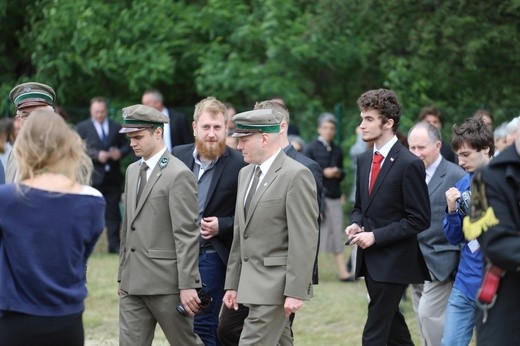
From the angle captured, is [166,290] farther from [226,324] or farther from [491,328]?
[491,328]

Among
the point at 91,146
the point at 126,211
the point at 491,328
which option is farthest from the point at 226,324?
the point at 91,146

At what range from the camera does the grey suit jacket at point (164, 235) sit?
7.91 meters

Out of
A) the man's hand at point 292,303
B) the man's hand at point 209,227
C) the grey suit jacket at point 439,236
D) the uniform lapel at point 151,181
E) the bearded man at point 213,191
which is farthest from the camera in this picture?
the grey suit jacket at point 439,236

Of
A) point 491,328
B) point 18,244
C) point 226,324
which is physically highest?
point 18,244

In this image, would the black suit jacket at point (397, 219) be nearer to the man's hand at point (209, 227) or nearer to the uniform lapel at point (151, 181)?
the man's hand at point (209, 227)

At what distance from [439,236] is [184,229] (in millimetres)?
2270

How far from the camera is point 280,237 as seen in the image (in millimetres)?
7648

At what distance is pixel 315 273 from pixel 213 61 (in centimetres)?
1253

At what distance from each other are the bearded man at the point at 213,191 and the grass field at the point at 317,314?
7.33 ft

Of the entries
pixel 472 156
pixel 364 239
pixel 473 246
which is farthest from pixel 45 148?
pixel 472 156

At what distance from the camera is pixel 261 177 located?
7.84m

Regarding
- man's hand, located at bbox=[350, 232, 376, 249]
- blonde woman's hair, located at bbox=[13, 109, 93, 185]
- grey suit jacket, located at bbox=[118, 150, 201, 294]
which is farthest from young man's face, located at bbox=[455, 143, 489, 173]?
blonde woman's hair, located at bbox=[13, 109, 93, 185]

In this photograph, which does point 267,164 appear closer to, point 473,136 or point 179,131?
point 473,136

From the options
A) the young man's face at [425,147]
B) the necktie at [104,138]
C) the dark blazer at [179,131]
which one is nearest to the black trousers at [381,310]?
the young man's face at [425,147]
